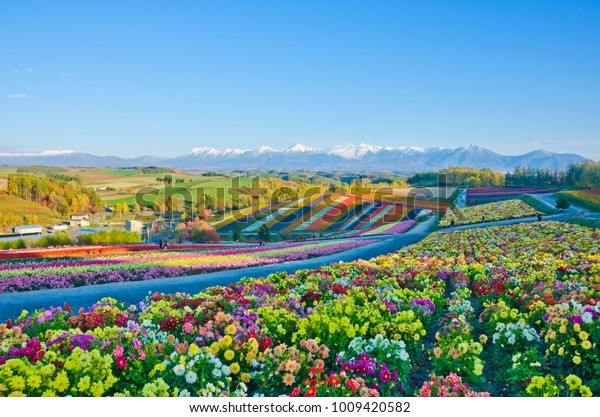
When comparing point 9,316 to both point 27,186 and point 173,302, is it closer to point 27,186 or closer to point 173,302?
point 173,302

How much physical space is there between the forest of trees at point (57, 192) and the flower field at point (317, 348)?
48.0 meters

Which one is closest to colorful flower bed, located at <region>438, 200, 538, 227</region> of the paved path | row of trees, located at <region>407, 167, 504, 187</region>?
row of trees, located at <region>407, 167, 504, 187</region>

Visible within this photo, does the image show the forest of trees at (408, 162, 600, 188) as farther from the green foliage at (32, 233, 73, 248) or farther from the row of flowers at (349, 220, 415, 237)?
the green foliage at (32, 233, 73, 248)

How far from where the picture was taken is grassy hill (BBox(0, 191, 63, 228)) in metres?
38.9

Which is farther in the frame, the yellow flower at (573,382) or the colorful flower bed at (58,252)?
the colorful flower bed at (58,252)

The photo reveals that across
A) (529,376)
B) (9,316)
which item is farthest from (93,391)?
(9,316)

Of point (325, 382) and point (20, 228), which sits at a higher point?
Answer: point (325, 382)

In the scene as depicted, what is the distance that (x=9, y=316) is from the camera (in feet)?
30.4

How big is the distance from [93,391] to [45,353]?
1.23 metres

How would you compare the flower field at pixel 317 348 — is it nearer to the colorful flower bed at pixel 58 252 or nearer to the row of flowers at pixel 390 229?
the colorful flower bed at pixel 58 252

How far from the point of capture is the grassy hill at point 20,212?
38.9 m

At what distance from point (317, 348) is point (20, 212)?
160 feet

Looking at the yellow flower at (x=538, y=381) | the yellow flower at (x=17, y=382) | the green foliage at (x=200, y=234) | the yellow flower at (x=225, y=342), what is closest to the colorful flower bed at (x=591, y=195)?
the green foliage at (x=200, y=234)

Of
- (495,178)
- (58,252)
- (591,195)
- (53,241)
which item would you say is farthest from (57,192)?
(495,178)
